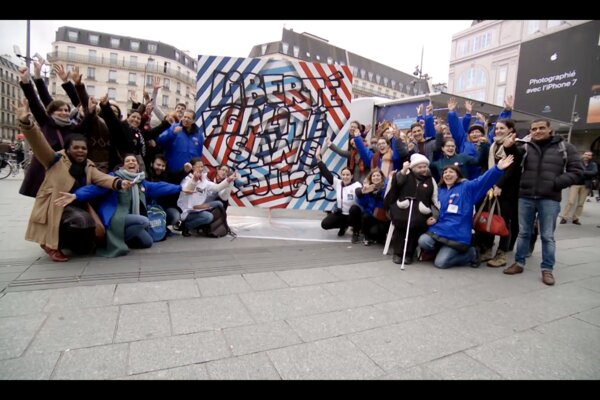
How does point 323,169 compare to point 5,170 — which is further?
point 5,170

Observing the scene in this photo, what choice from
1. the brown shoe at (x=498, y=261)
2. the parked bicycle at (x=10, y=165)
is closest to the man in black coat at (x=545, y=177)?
the brown shoe at (x=498, y=261)

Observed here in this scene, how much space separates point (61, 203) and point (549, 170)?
5640 millimetres

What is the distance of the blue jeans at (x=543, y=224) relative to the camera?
12.9 feet

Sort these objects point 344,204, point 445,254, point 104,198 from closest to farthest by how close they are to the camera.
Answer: point 104,198 → point 445,254 → point 344,204

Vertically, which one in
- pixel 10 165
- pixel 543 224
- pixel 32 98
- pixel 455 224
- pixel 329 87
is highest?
pixel 329 87

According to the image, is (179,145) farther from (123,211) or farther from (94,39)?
(94,39)

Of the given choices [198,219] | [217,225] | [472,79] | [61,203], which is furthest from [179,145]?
[472,79]

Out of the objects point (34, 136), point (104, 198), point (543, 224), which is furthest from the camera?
point (104, 198)

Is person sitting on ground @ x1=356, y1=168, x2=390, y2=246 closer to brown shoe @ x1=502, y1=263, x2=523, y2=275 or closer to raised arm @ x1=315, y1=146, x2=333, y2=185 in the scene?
raised arm @ x1=315, y1=146, x2=333, y2=185

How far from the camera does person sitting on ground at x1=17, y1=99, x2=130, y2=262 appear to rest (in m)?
3.70

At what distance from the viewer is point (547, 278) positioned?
3920 millimetres

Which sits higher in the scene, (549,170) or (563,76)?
(563,76)

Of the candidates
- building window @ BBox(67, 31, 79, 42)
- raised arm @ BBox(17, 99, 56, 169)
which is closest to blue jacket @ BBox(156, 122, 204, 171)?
raised arm @ BBox(17, 99, 56, 169)
